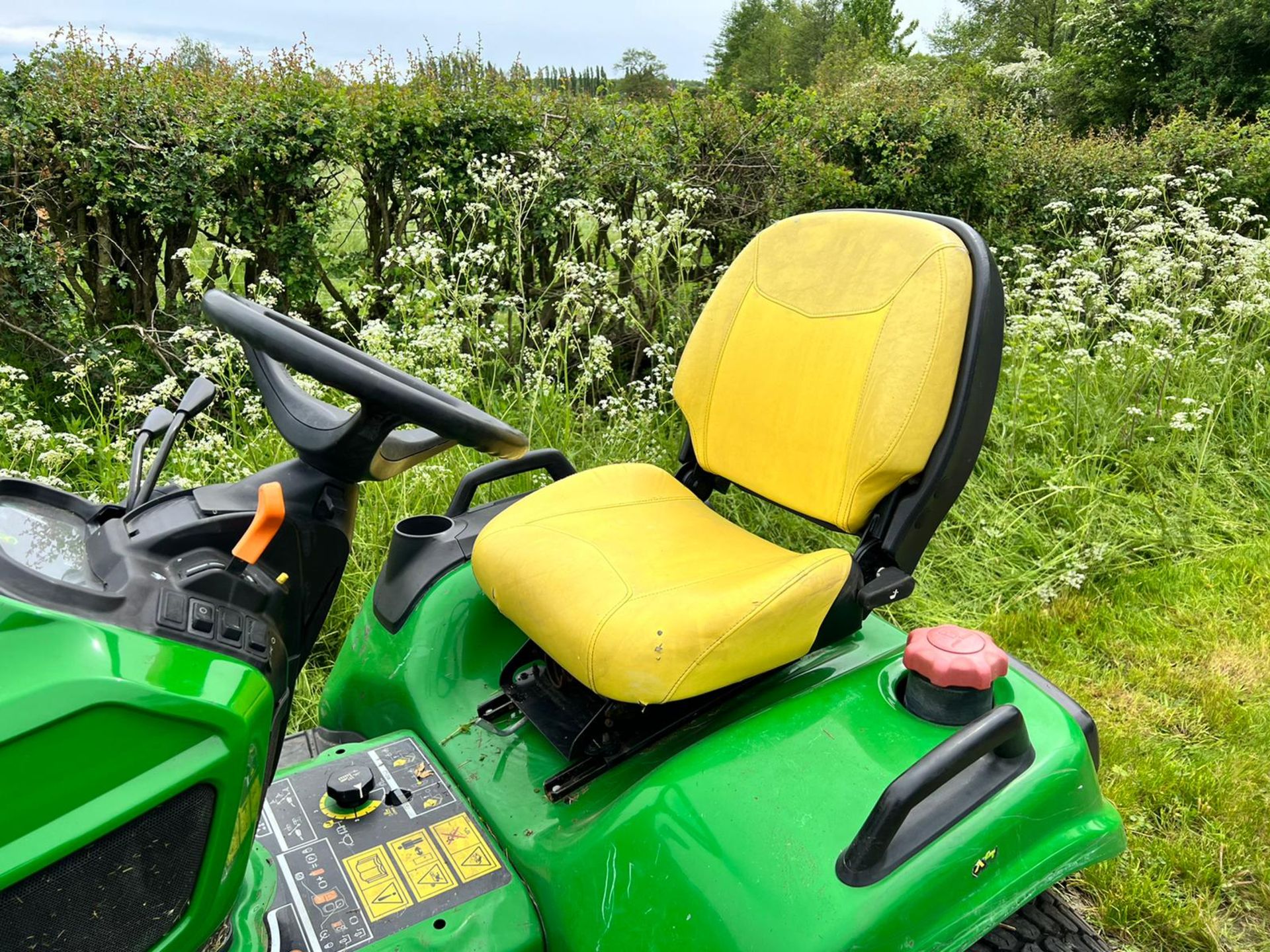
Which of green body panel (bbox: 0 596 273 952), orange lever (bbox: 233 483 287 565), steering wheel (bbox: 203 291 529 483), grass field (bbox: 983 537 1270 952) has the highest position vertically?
steering wheel (bbox: 203 291 529 483)

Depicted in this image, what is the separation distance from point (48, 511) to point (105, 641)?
0.23m

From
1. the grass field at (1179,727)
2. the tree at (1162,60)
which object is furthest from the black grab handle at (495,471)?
the tree at (1162,60)

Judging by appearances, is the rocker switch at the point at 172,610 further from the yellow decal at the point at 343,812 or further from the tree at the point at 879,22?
the tree at the point at 879,22

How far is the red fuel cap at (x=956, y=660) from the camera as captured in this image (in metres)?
1.18

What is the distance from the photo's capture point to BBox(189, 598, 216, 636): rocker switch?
89cm

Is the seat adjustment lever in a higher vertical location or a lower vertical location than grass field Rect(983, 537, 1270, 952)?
higher

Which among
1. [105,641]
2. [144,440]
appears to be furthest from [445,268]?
[105,641]

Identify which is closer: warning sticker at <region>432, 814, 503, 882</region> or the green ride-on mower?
the green ride-on mower

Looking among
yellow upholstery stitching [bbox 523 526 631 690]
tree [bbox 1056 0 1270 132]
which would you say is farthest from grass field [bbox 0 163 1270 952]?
tree [bbox 1056 0 1270 132]

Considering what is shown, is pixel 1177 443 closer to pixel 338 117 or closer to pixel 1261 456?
pixel 1261 456

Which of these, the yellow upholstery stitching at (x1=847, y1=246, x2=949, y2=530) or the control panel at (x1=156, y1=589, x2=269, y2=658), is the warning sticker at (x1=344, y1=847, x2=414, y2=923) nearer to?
the control panel at (x1=156, y1=589, x2=269, y2=658)

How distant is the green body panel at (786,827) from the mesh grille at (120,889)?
0.50 meters

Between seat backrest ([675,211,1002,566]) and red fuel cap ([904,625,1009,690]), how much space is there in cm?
31

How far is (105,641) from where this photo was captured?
82 cm
